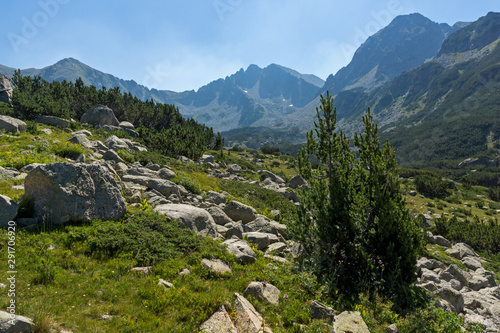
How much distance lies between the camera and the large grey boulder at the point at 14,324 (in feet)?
13.3

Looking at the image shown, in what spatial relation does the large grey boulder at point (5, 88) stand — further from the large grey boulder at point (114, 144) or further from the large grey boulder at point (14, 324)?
the large grey boulder at point (14, 324)

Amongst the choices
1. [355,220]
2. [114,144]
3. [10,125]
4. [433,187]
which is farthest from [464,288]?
[433,187]

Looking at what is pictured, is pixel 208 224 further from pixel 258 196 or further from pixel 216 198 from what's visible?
pixel 258 196

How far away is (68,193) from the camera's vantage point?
335 inches

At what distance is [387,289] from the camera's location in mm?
8062

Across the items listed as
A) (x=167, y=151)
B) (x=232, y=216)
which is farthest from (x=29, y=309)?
(x=167, y=151)

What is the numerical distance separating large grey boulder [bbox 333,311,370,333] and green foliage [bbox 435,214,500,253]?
1000 inches

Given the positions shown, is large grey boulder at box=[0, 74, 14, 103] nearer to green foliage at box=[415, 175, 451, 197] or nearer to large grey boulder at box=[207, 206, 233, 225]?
large grey boulder at box=[207, 206, 233, 225]

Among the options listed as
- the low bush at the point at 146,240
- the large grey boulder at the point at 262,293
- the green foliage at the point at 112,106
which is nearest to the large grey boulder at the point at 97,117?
the green foliage at the point at 112,106

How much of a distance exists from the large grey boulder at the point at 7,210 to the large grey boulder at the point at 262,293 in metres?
7.45

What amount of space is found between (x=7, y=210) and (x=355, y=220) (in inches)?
445

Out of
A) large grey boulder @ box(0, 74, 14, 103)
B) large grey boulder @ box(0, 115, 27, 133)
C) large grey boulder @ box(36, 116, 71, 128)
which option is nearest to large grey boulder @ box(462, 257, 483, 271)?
large grey boulder @ box(0, 115, 27, 133)

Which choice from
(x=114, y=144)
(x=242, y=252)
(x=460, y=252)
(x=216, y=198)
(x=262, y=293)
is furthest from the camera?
(x=114, y=144)

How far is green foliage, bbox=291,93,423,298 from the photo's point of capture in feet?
26.8
